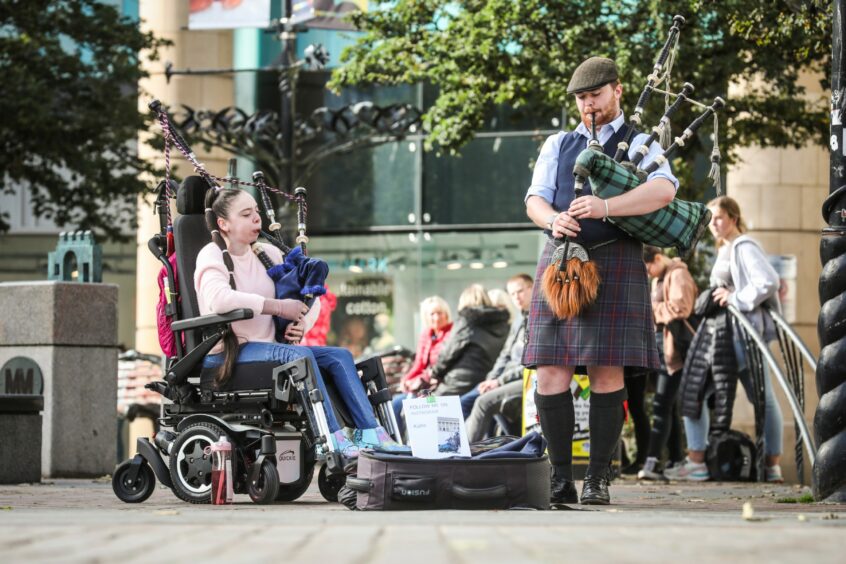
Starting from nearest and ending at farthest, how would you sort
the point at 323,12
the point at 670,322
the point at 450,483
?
the point at 450,483
the point at 670,322
the point at 323,12

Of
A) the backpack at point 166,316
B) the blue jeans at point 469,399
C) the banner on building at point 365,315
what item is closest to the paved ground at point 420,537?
the backpack at point 166,316

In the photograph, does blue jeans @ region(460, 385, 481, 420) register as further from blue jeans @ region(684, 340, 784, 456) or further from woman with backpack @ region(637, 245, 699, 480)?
blue jeans @ region(684, 340, 784, 456)

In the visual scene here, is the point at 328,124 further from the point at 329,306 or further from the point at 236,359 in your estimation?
the point at 236,359

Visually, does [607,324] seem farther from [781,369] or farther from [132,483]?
[781,369]

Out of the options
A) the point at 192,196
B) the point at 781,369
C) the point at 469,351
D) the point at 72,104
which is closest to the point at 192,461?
the point at 192,196

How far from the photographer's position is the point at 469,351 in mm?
14734

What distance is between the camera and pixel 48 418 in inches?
517

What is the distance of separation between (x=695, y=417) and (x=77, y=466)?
4460 mm

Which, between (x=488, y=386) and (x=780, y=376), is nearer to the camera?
(x=780, y=376)

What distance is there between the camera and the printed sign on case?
305 inches

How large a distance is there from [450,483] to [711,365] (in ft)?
19.5

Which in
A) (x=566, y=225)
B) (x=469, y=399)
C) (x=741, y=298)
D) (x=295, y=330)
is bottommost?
(x=469, y=399)

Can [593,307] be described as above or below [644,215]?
below

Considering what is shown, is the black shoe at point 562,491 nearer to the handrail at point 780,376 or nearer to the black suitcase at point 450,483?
the black suitcase at point 450,483
